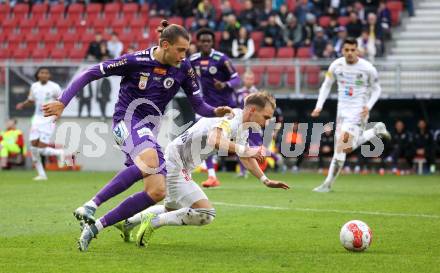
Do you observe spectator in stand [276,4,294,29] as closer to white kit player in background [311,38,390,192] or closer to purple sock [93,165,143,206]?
white kit player in background [311,38,390,192]

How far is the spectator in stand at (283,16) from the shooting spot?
85.6 ft

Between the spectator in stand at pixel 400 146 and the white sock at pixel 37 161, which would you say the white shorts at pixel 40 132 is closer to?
the white sock at pixel 37 161

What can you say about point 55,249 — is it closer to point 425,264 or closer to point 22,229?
point 22,229

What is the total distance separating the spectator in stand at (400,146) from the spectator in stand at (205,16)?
6.56m

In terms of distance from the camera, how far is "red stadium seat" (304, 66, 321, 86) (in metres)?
23.4

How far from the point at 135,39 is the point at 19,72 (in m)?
4.29

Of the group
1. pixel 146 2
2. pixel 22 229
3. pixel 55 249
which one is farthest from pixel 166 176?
pixel 146 2

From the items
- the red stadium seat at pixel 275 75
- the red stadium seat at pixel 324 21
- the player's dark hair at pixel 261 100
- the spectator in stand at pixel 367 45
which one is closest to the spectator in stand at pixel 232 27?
the red stadium seat at pixel 275 75

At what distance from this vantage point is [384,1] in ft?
85.1

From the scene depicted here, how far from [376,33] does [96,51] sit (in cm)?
791

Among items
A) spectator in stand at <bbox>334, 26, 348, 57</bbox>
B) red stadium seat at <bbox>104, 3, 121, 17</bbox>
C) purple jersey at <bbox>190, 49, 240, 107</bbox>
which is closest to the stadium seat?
spectator in stand at <bbox>334, 26, 348, 57</bbox>

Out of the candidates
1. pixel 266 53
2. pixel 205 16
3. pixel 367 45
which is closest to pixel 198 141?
pixel 367 45

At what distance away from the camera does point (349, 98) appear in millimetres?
16391

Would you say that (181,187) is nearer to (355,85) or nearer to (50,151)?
(355,85)
